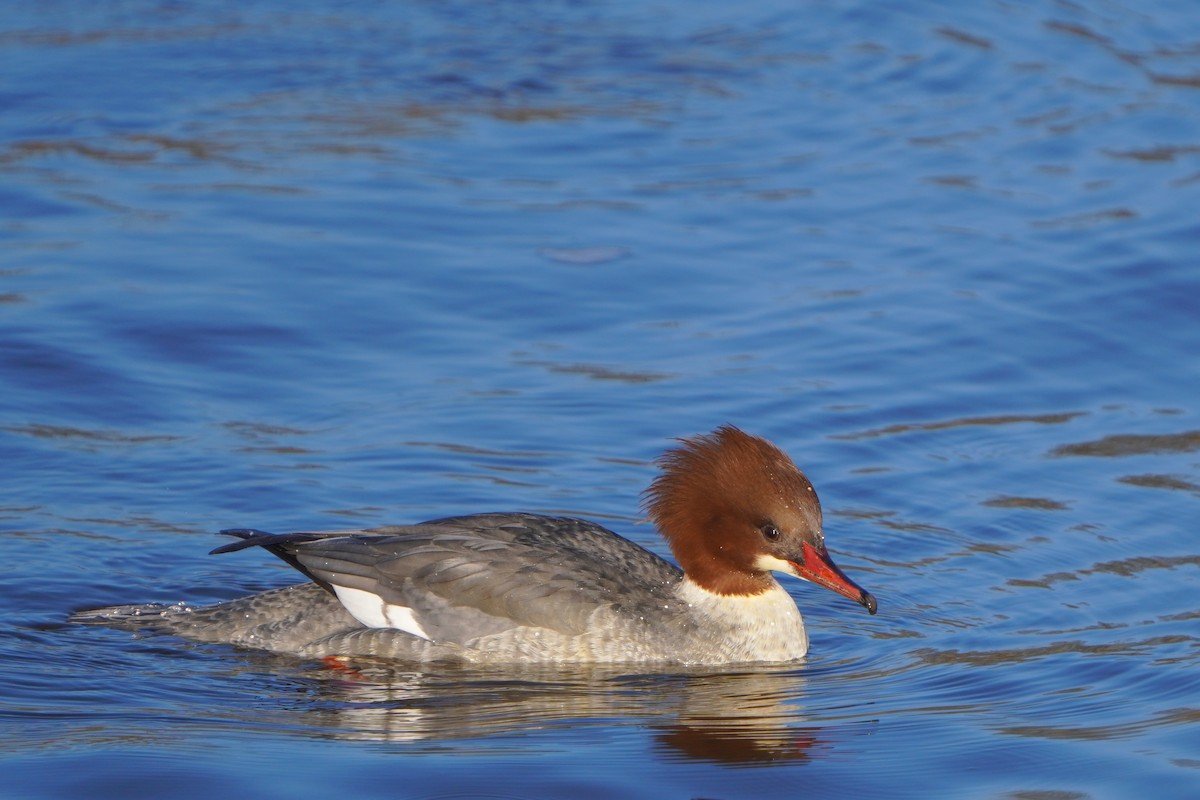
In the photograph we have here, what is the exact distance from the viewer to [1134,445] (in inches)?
416

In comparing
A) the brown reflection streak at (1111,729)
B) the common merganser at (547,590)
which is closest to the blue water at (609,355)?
the brown reflection streak at (1111,729)

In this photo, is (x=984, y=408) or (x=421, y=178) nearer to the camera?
(x=984, y=408)

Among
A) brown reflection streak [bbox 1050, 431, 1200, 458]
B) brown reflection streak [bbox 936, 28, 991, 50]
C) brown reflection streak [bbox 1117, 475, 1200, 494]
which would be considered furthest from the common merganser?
brown reflection streak [bbox 936, 28, 991, 50]

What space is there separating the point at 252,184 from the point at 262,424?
452cm

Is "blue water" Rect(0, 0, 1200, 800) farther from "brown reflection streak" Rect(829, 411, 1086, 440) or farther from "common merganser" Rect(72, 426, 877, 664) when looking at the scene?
"common merganser" Rect(72, 426, 877, 664)

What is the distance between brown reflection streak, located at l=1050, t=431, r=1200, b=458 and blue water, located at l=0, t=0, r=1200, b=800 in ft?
0.12

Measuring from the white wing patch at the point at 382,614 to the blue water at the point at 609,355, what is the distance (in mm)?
280

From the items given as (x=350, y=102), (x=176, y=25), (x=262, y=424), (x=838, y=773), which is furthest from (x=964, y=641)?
(x=176, y=25)

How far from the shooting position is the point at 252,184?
1477 centimetres

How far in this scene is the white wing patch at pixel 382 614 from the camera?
830 centimetres

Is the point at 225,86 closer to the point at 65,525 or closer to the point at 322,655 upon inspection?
the point at 65,525

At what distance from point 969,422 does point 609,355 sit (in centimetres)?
237

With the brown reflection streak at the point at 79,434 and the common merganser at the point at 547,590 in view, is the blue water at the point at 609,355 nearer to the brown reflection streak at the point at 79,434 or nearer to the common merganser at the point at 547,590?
the brown reflection streak at the point at 79,434

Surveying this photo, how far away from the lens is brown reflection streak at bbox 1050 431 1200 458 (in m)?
10.5
